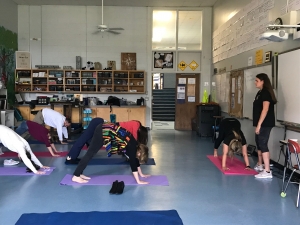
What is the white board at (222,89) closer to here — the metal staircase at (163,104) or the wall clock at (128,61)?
the wall clock at (128,61)

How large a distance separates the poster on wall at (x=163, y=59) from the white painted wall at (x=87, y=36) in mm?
246

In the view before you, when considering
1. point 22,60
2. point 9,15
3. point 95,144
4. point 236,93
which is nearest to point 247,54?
point 236,93

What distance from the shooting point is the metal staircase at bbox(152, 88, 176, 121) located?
520 inches

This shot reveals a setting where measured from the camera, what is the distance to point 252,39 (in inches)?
265

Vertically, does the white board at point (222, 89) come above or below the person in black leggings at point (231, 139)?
above

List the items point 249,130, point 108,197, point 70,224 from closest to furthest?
point 70,224 < point 108,197 < point 249,130

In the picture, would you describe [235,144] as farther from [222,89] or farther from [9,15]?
[9,15]

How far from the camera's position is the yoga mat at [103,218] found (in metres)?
3.02

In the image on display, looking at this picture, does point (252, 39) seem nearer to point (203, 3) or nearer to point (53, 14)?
point (203, 3)

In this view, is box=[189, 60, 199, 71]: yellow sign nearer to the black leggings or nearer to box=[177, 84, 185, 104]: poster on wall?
box=[177, 84, 185, 104]: poster on wall

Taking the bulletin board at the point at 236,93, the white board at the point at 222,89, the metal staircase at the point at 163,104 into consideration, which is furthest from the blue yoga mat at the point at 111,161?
the metal staircase at the point at 163,104

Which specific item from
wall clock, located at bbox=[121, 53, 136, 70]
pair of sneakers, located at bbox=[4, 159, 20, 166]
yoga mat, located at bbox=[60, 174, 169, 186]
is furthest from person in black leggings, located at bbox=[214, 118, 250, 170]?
A: wall clock, located at bbox=[121, 53, 136, 70]

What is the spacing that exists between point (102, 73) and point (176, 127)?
10.8ft

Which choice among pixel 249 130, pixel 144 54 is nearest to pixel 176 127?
pixel 144 54
